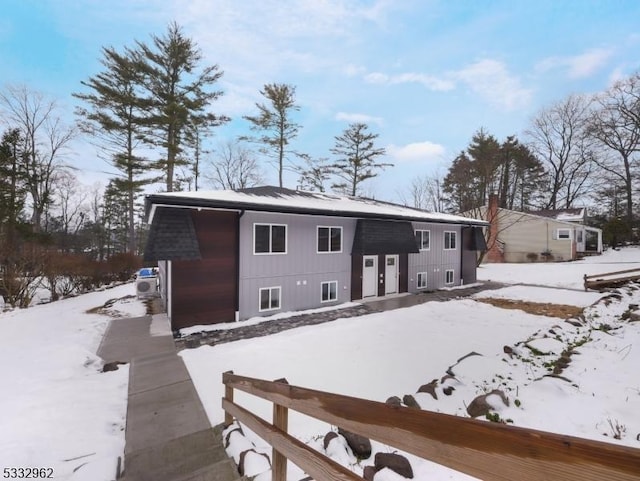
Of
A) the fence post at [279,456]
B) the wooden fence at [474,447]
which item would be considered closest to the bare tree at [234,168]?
the fence post at [279,456]

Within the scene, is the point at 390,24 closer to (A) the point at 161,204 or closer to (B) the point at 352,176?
(A) the point at 161,204

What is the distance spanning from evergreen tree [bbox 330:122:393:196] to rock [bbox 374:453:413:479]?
24309 millimetres

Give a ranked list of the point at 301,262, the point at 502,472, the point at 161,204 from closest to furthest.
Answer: the point at 502,472 < the point at 161,204 < the point at 301,262

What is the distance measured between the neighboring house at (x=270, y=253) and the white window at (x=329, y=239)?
4 cm

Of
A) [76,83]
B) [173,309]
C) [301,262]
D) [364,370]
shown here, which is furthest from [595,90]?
[76,83]

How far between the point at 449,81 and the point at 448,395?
15.1 meters

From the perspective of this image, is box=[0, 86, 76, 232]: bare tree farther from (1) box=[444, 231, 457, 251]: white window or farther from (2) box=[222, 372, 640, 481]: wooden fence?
(2) box=[222, 372, 640, 481]: wooden fence

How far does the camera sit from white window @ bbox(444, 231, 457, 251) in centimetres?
1550

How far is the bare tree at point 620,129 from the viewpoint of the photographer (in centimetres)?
2589

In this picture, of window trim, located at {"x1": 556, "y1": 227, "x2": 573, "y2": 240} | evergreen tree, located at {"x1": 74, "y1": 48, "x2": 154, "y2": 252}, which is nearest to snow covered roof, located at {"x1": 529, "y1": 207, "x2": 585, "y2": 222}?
window trim, located at {"x1": 556, "y1": 227, "x2": 573, "y2": 240}

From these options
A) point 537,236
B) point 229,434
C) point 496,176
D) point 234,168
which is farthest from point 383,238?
point 537,236

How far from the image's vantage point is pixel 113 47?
16953mm

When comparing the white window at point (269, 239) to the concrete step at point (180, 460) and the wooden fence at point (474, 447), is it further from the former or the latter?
the wooden fence at point (474, 447)

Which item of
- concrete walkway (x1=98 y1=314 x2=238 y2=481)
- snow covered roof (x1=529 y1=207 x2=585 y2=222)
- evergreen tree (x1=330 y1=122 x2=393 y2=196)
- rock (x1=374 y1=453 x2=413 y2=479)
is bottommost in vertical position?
concrete walkway (x1=98 y1=314 x2=238 y2=481)
